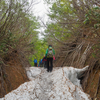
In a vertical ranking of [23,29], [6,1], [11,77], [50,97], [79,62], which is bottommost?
[50,97]

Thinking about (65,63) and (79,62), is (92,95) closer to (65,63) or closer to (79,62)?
(79,62)

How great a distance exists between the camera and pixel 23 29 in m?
4.33

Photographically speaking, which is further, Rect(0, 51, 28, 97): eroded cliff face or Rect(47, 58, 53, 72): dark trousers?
Rect(47, 58, 53, 72): dark trousers

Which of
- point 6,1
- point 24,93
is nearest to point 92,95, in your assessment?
point 24,93

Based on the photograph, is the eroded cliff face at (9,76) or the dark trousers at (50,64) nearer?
the eroded cliff face at (9,76)

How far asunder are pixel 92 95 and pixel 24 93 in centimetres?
223

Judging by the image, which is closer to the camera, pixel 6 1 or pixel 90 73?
pixel 6 1

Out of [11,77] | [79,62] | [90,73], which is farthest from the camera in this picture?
[79,62]

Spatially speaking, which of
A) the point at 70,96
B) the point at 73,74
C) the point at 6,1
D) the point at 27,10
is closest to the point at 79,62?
the point at 73,74

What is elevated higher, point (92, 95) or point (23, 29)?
point (23, 29)

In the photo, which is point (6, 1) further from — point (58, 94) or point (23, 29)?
point (58, 94)

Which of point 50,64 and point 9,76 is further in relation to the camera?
point 50,64

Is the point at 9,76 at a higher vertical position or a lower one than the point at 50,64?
lower

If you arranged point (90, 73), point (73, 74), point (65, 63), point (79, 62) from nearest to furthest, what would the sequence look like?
point (90, 73) → point (73, 74) → point (79, 62) → point (65, 63)
